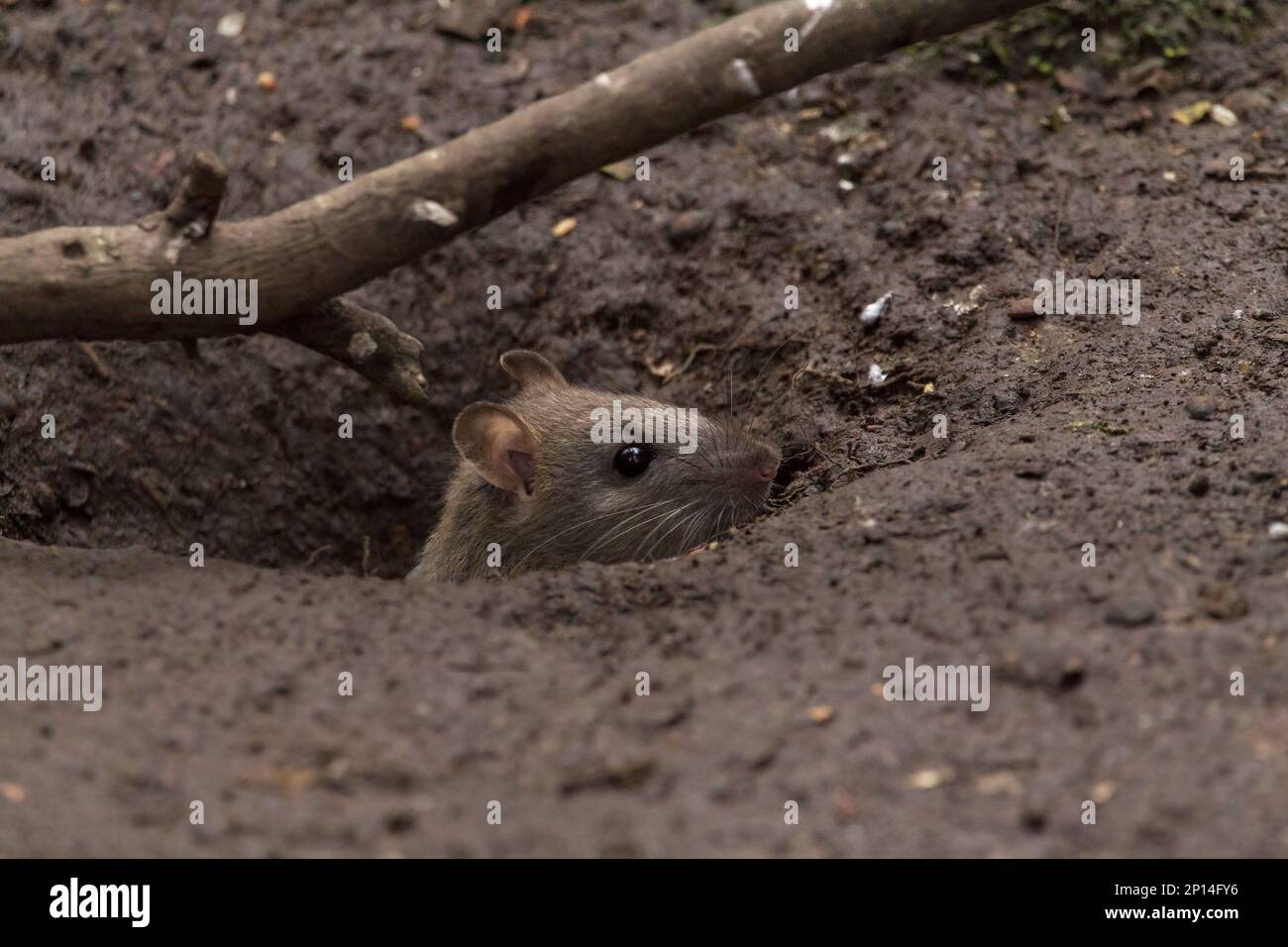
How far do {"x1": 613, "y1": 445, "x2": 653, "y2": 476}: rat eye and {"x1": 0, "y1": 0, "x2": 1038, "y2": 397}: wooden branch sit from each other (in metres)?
1.90

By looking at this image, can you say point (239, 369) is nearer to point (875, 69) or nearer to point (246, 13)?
point (246, 13)

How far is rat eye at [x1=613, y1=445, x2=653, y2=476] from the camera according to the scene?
6.77 meters

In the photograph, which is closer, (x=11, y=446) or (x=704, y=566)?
(x=704, y=566)

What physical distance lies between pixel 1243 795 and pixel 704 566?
2.22 metres

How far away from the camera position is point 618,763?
11.6ft

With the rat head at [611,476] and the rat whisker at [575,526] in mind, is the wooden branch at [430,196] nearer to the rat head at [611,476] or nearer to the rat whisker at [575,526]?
the rat head at [611,476]

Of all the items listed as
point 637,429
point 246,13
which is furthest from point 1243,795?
point 246,13

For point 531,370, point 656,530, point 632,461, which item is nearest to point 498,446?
point 632,461

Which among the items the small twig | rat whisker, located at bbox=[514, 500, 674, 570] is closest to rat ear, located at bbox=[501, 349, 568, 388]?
rat whisker, located at bbox=[514, 500, 674, 570]

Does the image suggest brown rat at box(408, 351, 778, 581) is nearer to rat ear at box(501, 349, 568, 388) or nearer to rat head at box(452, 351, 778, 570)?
rat head at box(452, 351, 778, 570)

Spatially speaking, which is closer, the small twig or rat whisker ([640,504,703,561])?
the small twig

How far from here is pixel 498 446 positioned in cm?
675

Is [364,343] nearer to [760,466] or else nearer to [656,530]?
[656,530]

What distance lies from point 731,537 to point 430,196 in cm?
215
